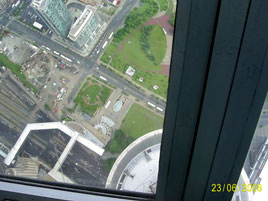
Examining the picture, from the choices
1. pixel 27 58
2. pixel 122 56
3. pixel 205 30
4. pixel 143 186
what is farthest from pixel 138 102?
pixel 205 30

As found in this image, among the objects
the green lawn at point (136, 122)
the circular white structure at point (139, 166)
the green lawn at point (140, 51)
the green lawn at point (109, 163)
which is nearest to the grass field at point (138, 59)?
the green lawn at point (140, 51)

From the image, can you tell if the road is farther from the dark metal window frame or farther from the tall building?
the dark metal window frame

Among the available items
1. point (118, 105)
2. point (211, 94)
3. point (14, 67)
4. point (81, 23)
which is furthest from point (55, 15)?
point (211, 94)

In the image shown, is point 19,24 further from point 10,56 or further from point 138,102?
point 138,102

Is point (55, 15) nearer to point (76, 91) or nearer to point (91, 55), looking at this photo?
point (91, 55)

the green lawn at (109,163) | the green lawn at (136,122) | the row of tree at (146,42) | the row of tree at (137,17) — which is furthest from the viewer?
the green lawn at (109,163)

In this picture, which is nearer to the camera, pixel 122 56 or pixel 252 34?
pixel 252 34

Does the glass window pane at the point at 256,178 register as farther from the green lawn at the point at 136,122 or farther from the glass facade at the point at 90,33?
the glass facade at the point at 90,33
